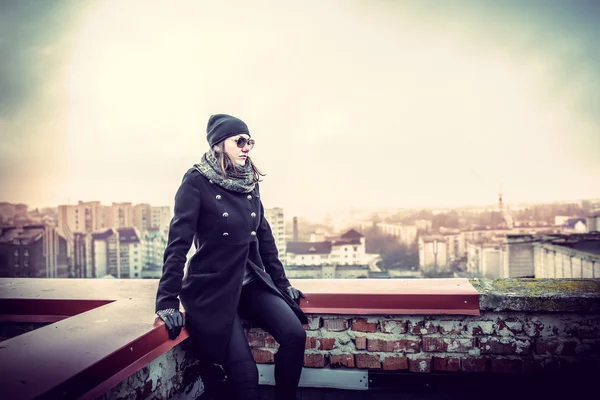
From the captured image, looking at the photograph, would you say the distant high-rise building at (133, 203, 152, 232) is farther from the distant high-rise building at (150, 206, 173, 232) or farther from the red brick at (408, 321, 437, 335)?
the red brick at (408, 321, 437, 335)

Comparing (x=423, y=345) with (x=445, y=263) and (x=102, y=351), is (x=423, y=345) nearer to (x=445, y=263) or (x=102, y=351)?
(x=102, y=351)

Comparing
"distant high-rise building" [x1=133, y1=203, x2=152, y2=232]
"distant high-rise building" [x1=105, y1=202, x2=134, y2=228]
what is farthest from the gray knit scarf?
"distant high-rise building" [x1=105, y1=202, x2=134, y2=228]

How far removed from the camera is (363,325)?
2076 mm

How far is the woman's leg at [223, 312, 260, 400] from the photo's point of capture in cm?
166

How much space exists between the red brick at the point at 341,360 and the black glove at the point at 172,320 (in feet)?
2.70

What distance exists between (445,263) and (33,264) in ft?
114

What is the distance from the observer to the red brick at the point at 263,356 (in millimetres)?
2141

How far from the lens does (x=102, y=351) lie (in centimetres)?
129

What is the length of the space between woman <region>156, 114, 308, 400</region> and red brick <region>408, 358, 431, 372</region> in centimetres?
58

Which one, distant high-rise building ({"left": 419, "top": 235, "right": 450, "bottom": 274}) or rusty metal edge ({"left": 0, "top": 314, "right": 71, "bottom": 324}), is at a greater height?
rusty metal edge ({"left": 0, "top": 314, "right": 71, "bottom": 324})

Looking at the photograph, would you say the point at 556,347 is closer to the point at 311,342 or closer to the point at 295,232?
the point at 311,342

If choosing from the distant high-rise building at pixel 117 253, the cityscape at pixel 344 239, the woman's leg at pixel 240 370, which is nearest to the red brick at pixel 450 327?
the woman's leg at pixel 240 370

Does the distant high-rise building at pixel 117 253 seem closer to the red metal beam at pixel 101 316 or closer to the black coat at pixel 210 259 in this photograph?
the red metal beam at pixel 101 316

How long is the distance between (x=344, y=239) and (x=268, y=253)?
3375cm
